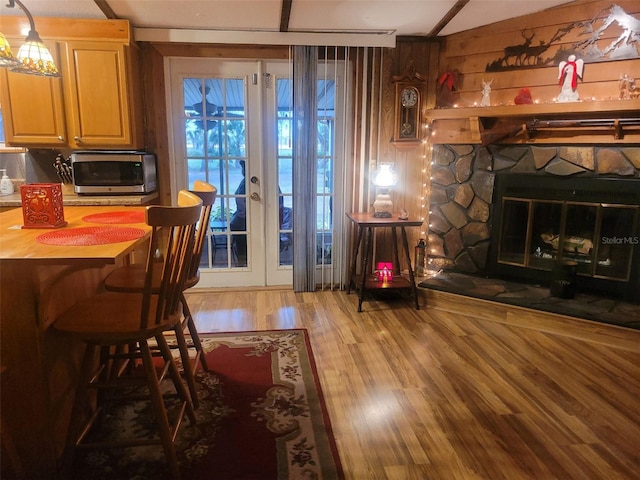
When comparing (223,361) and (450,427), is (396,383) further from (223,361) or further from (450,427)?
(223,361)

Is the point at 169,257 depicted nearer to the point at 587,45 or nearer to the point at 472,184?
the point at 472,184

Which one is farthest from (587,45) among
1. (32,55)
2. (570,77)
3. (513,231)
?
(32,55)

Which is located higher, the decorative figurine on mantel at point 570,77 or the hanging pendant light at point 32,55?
the decorative figurine on mantel at point 570,77

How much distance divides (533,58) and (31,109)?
3755mm

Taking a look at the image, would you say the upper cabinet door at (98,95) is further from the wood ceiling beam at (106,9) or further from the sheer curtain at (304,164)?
the sheer curtain at (304,164)

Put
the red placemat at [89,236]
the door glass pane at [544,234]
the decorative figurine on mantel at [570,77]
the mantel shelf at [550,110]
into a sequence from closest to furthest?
1. the red placemat at [89,236]
2. the mantel shelf at [550,110]
3. the decorative figurine on mantel at [570,77]
4. the door glass pane at [544,234]

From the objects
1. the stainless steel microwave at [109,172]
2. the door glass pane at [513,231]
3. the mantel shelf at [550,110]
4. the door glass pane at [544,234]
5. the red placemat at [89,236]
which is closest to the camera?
the red placemat at [89,236]

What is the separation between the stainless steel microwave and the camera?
322 cm

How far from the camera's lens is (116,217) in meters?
2.09

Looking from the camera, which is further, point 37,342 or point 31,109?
point 31,109

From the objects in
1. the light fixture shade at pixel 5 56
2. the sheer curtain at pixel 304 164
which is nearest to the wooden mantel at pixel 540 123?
the sheer curtain at pixel 304 164

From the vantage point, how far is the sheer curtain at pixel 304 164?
11.6ft

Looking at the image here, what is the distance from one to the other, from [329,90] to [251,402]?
2619mm

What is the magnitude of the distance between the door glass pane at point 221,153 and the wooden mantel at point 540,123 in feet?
5.40
